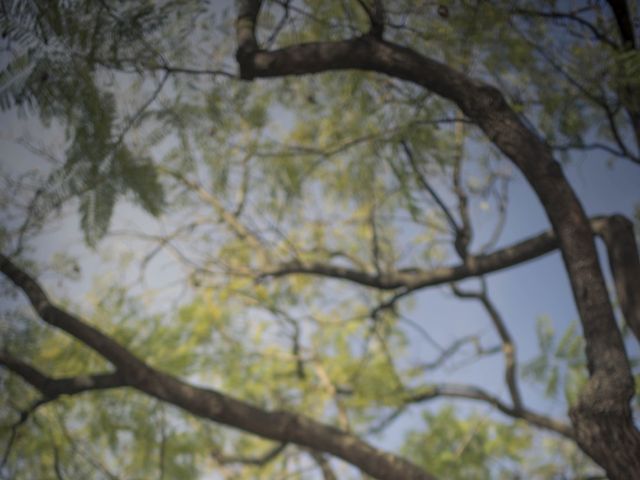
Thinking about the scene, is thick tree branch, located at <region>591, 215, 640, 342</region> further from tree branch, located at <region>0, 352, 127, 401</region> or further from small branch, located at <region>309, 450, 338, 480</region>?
small branch, located at <region>309, 450, 338, 480</region>

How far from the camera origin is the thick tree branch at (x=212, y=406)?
8.58 ft

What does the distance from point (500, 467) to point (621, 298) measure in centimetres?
323

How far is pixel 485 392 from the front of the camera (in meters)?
4.16

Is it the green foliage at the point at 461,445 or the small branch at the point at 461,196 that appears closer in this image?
the small branch at the point at 461,196

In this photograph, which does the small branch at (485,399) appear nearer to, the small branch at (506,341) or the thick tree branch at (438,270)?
the small branch at (506,341)

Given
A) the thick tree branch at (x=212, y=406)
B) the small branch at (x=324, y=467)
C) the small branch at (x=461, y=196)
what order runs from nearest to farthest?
the thick tree branch at (x=212, y=406)
the small branch at (x=461, y=196)
the small branch at (x=324, y=467)

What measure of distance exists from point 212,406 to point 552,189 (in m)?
1.86

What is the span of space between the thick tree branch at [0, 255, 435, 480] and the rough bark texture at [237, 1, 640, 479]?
111cm

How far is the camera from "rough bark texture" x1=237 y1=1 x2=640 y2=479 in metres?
1.75

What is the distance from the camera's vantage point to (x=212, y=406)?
8.55ft

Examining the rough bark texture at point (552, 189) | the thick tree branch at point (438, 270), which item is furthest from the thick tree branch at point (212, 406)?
the rough bark texture at point (552, 189)

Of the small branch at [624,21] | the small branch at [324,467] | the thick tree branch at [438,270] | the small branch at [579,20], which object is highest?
the small branch at [579,20]

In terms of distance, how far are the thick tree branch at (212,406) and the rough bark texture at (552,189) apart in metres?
1.11

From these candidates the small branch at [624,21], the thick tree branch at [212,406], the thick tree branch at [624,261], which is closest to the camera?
the thick tree branch at [624,261]
